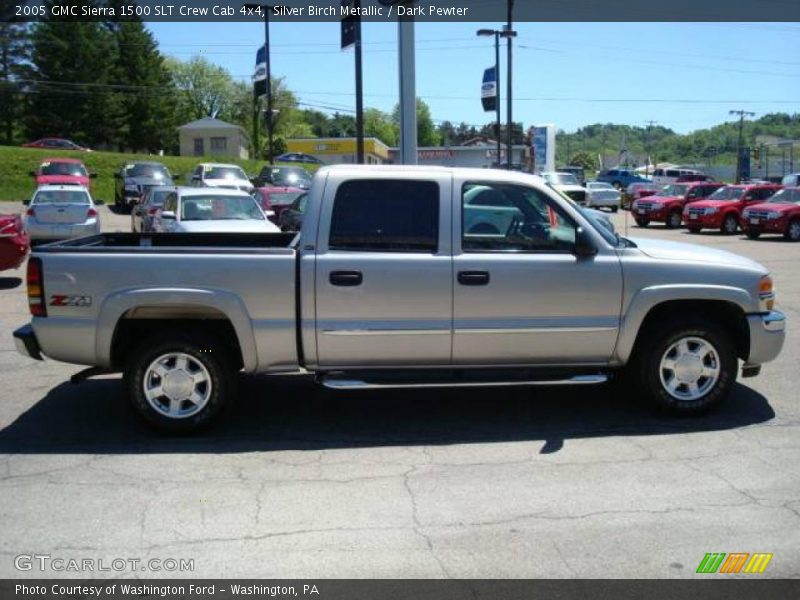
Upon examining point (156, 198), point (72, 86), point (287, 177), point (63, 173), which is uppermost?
point (72, 86)

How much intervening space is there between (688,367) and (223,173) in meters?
24.1

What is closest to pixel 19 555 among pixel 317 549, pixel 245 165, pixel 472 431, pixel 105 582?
pixel 105 582

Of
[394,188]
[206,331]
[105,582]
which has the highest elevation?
[394,188]

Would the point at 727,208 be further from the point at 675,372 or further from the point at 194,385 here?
the point at 194,385

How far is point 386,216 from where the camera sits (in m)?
6.07

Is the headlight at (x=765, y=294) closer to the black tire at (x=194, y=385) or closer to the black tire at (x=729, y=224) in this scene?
the black tire at (x=194, y=385)

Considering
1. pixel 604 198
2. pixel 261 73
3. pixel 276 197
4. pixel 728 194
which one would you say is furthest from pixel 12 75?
pixel 728 194

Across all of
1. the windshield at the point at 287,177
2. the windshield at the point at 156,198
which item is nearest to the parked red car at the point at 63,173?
the windshield at the point at 287,177

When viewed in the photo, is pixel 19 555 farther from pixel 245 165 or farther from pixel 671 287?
pixel 245 165

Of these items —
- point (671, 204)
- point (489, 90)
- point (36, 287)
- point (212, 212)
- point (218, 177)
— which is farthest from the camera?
point (489, 90)

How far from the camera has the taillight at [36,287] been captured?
19.0 ft

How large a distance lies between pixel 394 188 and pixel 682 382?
8.66ft

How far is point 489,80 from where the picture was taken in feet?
120

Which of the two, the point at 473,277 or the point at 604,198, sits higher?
the point at 604,198
